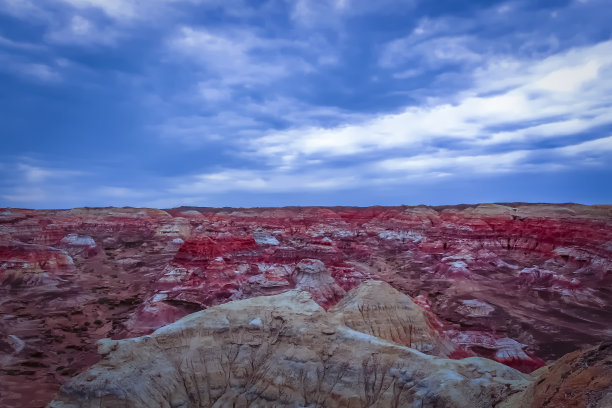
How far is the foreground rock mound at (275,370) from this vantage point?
630 inches

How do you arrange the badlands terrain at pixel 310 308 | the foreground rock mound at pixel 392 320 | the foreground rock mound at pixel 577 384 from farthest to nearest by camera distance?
1. the foreground rock mound at pixel 392 320
2. the badlands terrain at pixel 310 308
3. the foreground rock mound at pixel 577 384

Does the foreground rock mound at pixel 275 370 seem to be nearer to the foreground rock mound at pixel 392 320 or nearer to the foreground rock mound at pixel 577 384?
the foreground rock mound at pixel 577 384

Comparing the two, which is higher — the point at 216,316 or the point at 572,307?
the point at 216,316

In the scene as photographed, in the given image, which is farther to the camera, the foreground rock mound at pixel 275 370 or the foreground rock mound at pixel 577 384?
the foreground rock mound at pixel 275 370

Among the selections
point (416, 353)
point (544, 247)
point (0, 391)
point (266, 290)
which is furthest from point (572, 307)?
point (0, 391)

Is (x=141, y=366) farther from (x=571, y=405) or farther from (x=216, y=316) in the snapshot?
(x=571, y=405)

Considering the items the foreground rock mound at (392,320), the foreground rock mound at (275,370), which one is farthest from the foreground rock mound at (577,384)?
the foreground rock mound at (392,320)

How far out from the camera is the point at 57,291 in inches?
1889

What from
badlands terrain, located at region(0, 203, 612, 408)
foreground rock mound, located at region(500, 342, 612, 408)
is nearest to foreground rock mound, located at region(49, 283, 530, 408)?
badlands terrain, located at region(0, 203, 612, 408)

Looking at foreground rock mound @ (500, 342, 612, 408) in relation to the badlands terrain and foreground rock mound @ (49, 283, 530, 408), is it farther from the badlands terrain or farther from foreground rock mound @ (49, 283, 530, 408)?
foreground rock mound @ (49, 283, 530, 408)

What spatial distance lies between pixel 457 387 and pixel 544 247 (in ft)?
196

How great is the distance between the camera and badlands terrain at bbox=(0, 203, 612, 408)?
1712cm

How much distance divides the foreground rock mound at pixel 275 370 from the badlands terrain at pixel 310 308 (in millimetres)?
70

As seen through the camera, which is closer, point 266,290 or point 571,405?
point 571,405
